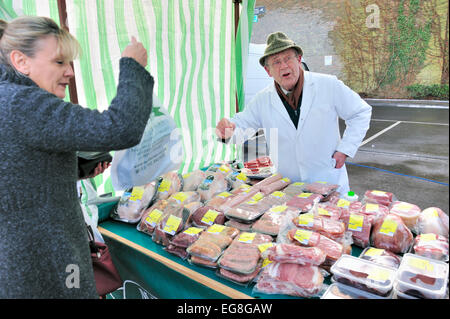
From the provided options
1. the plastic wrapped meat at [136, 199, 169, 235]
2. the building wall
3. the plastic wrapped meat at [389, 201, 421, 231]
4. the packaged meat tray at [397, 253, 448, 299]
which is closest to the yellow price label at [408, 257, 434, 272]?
the packaged meat tray at [397, 253, 448, 299]

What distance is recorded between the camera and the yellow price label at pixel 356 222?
1454mm

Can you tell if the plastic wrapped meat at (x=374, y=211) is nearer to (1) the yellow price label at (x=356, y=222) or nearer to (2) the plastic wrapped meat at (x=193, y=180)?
(1) the yellow price label at (x=356, y=222)

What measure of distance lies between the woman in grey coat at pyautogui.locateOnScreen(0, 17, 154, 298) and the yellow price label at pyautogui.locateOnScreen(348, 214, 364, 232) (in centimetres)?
111

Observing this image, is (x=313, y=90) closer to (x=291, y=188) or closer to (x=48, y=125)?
(x=291, y=188)

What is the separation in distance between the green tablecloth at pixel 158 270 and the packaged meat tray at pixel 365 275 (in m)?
0.15

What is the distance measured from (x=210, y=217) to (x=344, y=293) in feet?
2.81

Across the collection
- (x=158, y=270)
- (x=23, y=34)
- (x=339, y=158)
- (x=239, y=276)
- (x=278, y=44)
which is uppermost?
(x=278, y=44)

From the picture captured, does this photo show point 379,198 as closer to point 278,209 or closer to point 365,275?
point 278,209

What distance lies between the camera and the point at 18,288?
997 millimetres

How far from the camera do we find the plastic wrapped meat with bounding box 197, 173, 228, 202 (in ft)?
7.14

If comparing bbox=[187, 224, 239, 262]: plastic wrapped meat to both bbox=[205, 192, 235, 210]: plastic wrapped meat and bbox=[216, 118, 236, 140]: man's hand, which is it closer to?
bbox=[205, 192, 235, 210]: plastic wrapped meat

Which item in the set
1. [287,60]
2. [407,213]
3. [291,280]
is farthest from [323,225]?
[287,60]

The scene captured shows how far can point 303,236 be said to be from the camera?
1.35 metres
